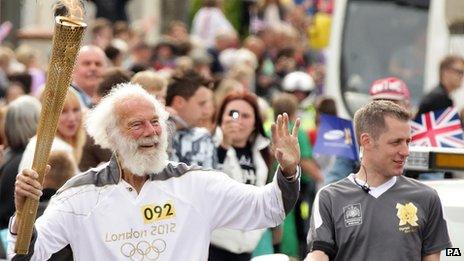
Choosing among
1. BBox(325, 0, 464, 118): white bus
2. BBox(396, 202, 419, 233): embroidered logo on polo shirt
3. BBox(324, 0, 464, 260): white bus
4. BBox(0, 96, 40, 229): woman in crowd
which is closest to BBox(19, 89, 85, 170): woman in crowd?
BBox(0, 96, 40, 229): woman in crowd

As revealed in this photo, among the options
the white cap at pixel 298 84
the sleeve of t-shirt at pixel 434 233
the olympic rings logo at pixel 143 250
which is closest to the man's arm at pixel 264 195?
the olympic rings logo at pixel 143 250

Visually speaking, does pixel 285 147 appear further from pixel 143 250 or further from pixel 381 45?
pixel 381 45

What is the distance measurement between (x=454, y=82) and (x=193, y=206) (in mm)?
8107

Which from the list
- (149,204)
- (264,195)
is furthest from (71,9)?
(264,195)

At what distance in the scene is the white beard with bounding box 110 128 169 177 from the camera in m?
7.75

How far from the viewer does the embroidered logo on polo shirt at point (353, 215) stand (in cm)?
760

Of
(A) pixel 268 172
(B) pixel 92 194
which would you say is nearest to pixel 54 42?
(B) pixel 92 194

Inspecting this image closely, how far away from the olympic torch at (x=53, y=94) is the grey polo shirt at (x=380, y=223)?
129cm

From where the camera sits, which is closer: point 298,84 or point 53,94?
point 53,94

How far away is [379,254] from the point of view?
24.7ft

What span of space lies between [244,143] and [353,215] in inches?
151

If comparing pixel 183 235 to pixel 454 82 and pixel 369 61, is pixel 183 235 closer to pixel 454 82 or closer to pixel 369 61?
pixel 454 82

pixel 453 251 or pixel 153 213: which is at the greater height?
pixel 153 213

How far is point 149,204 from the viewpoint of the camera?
773 centimetres
